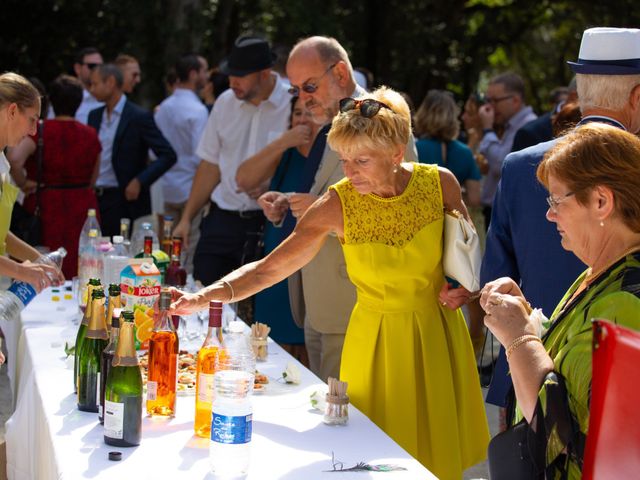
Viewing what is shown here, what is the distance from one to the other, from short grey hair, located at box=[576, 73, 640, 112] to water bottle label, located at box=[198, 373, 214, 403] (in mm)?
1382

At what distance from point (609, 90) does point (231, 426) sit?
59.3 inches

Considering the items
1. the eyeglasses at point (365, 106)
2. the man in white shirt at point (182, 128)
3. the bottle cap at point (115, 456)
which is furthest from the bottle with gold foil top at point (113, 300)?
the man in white shirt at point (182, 128)

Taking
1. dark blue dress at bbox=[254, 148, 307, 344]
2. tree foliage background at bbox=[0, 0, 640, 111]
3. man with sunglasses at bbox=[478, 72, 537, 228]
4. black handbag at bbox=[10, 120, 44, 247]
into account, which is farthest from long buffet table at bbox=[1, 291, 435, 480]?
tree foliage background at bbox=[0, 0, 640, 111]

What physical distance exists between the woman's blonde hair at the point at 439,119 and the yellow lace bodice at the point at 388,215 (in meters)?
3.23

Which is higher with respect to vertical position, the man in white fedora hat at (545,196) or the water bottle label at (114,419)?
the man in white fedora hat at (545,196)

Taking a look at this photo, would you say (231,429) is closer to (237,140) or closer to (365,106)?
(365,106)

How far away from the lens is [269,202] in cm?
380

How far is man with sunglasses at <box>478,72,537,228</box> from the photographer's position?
24.6 feet

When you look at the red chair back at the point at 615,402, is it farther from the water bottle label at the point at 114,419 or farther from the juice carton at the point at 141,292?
the juice carton at the point at 141,292

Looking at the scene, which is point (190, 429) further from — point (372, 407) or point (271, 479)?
point (372, 407)

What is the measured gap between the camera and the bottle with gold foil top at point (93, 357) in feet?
8.75

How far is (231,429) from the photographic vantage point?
2176 mm

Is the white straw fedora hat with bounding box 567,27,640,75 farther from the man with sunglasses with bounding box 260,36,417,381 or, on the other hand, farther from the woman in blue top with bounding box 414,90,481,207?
the woman in blue top with bounding box 414,90,481,207

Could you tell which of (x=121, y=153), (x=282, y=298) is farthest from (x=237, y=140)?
(x=121, y=153)
